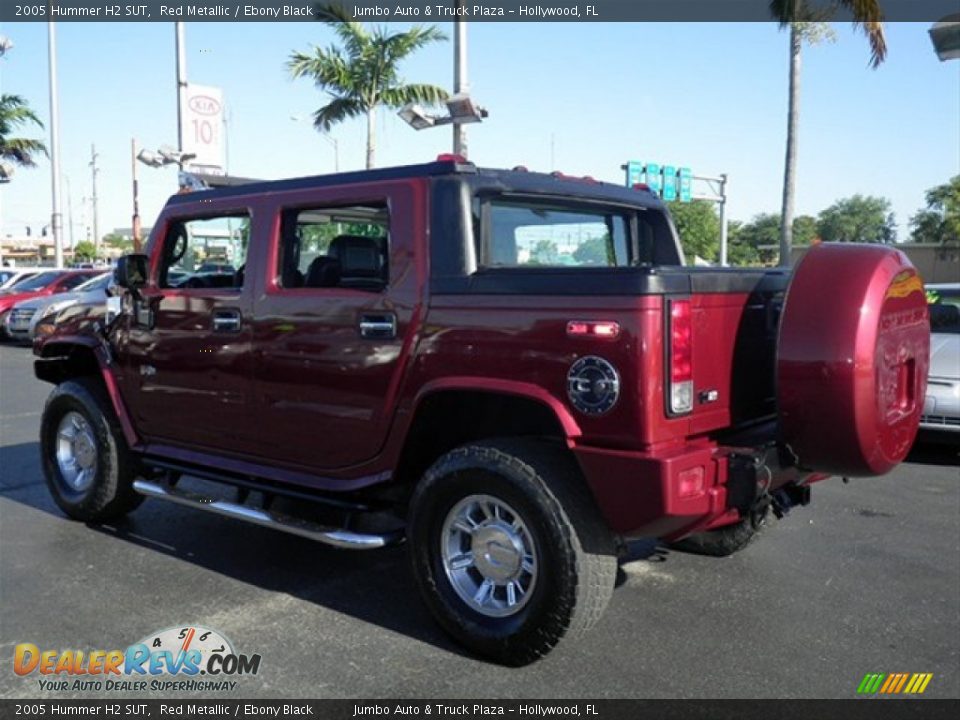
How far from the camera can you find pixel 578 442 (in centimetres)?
339

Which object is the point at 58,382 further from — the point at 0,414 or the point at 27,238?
the point at 27,238

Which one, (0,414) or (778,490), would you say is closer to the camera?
(778,490)

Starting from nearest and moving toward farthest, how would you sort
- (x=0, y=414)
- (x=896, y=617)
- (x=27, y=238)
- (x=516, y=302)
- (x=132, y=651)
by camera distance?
(x=516, y=302), (x=132, y=651), (x=896, y=617), (x=0, y=414), (x=27, y=238)

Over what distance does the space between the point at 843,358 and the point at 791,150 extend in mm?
15946

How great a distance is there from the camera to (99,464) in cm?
541

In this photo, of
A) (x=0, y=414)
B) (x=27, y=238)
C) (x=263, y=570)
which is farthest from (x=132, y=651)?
(x=27, y=238)

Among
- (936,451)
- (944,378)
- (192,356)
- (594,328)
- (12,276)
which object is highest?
(12,276)

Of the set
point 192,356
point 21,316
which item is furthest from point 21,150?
point 192,356

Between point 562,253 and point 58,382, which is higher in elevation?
point 562,253

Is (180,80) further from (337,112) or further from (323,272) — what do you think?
(323,272)

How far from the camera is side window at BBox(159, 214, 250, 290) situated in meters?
4.97

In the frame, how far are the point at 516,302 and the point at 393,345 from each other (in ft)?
2.22

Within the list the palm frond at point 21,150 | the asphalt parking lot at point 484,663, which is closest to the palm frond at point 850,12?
the asphalt parking lot at point 484,663

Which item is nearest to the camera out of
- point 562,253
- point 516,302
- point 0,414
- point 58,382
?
point 516,302
